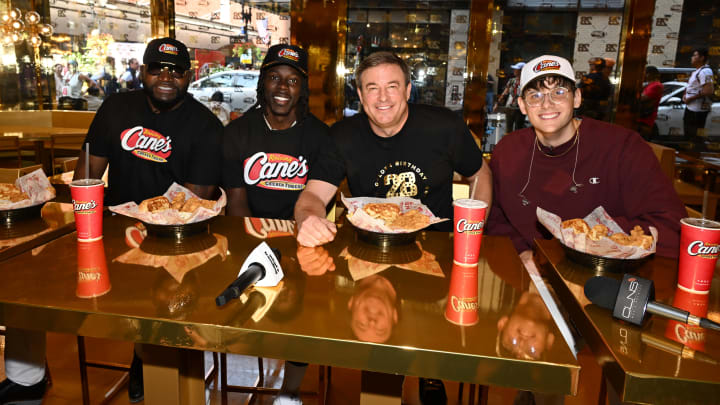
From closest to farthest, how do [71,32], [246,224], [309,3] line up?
1. [246,224]
2. [309,3]
3. [71,32]

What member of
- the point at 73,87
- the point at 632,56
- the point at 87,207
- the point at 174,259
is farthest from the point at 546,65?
the point at 73,87

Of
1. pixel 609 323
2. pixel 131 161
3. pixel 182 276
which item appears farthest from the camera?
pixel 131 161

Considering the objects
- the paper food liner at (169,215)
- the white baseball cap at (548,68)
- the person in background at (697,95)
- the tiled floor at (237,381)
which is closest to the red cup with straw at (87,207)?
the paper food liner at (169,215)

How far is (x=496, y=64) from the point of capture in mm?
5539

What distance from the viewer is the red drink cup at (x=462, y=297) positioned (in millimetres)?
1096

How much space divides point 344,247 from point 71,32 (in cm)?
790

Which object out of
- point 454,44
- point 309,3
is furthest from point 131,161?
point 454,44

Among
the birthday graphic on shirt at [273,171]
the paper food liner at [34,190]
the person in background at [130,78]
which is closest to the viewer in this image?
the paper food liner at [34,190]

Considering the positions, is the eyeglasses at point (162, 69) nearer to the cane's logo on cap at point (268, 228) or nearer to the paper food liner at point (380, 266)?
the cane's logo on cap at point (268, 228)

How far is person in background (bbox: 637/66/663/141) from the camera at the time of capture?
529 cm

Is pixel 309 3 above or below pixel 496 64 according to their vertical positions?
→ above

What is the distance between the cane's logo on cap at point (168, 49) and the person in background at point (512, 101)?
3.89 m

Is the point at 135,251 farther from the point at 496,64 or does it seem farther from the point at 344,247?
the point at 496,64

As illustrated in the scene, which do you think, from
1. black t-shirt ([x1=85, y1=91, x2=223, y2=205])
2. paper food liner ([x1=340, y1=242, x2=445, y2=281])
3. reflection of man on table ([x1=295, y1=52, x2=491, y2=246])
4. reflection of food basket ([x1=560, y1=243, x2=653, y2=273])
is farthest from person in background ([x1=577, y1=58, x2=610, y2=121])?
paper food liner ([x1=340, y1=242, x2=445, y2=281])
